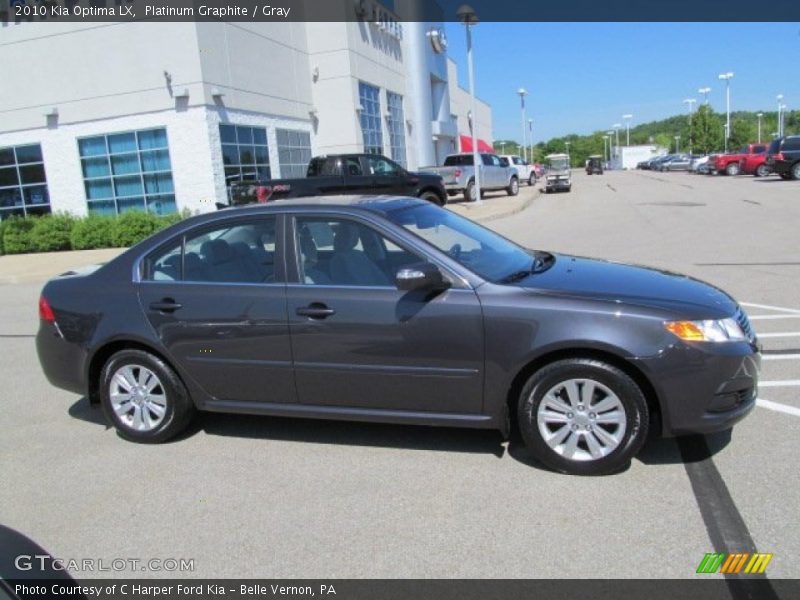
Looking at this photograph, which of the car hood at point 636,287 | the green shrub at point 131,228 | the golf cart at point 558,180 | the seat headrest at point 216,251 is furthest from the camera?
the golf cart at point 558,180

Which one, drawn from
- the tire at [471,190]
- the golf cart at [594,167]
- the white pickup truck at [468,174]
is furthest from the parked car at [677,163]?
the tire at [471,190]

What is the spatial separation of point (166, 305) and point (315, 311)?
1114 millimetres

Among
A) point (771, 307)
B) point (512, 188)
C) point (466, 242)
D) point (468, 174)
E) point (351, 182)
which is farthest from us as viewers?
point (512, 188)

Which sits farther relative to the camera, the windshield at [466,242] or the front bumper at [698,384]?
the windshield at [466,242]

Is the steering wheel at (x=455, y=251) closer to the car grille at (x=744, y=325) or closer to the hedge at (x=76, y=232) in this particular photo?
the car grille at (x=744, y=325)

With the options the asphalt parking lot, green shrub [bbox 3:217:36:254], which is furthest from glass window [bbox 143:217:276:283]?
green shrub [bbox 3:217:36:254]

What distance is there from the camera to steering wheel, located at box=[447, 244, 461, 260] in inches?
175

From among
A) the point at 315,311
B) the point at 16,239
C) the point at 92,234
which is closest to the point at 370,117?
the point at 92,234

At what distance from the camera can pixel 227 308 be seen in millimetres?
4570

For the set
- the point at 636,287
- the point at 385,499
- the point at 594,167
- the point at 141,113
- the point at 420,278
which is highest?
the point at 141,113

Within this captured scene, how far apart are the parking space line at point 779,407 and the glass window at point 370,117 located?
2704 cm

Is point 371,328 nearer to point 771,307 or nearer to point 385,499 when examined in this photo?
point 385,499

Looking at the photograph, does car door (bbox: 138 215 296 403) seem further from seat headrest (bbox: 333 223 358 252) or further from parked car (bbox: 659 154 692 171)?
parked car (bbox: 659 154 692 171)

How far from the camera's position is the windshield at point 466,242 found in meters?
4.47
